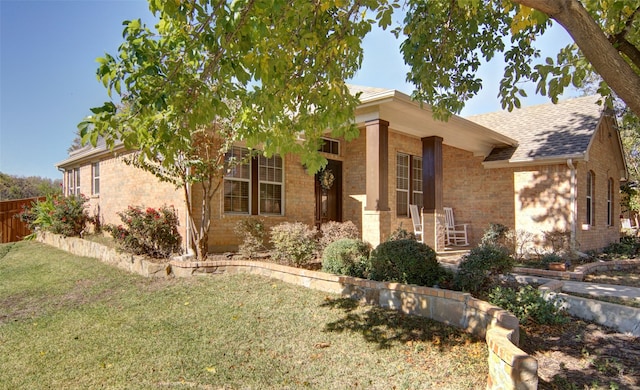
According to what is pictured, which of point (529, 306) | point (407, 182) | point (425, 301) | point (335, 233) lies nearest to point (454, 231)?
point (407, 182)

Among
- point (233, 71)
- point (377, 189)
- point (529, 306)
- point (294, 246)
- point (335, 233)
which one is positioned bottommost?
point (529, 306)

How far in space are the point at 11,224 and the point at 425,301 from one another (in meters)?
19.0

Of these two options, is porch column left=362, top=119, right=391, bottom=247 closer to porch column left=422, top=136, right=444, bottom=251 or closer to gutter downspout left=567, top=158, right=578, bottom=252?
porch column left=422, top=136, right=444, bottom=251

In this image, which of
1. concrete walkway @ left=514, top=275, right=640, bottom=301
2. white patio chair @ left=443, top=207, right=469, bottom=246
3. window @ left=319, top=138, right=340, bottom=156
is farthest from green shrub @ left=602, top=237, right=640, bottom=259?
window @ left=319, top=138, right=340, bottom=156

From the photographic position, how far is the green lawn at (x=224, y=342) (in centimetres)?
348

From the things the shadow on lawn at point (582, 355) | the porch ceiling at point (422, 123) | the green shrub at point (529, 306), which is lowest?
the shadow on lawn at point (582, 355)

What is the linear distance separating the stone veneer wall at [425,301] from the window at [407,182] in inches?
263

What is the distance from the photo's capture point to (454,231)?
42.2 feet

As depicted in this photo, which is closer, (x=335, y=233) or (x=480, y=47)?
(x=480, y=47)

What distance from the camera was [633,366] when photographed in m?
3.70

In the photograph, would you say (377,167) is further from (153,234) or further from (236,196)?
(153,234)

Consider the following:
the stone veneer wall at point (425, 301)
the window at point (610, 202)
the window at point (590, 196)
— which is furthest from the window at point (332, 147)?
the window at point (610, 202)

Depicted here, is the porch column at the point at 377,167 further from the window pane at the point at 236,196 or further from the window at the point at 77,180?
the window at the point at 77,180

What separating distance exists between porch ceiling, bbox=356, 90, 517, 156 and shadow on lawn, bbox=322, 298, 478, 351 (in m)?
3.36
